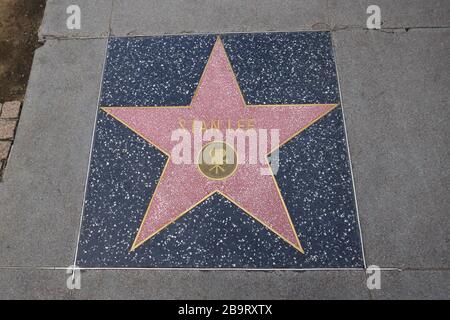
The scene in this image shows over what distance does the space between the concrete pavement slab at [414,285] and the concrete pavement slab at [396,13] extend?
2.42 meters

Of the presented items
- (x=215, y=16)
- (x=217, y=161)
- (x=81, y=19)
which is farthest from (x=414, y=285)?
(x=81, y=19)

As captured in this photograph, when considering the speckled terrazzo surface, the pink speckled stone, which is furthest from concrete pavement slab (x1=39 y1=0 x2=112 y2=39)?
the pink speckled stone

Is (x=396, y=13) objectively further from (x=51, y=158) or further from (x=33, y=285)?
(x=33, y=285)

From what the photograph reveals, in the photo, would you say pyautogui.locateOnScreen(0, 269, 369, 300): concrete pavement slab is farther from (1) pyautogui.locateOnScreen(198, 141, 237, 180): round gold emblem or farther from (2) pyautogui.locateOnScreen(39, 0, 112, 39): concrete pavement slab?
(2) pyautogui.locateOnScreen(39, 0, 112, 39): concrete pavement slab

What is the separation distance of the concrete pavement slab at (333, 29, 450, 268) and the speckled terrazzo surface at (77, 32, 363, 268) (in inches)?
5.8

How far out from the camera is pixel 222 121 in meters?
3.47

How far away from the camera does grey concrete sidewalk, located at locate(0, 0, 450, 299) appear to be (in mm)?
2990

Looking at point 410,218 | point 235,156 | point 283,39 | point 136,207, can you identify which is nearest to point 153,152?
point 136,207

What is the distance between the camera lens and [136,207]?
322 centimetres


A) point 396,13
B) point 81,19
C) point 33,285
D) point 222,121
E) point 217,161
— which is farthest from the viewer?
point 81,19

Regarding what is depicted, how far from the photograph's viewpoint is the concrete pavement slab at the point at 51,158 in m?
3.17

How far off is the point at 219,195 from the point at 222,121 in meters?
0.69

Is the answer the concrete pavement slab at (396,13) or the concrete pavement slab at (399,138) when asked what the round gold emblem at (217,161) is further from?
the concrete pavement slab at (396,13)

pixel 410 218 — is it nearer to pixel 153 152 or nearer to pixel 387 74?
pixel 387 74
